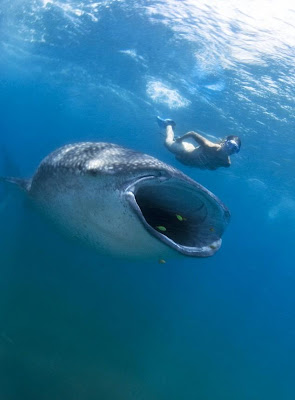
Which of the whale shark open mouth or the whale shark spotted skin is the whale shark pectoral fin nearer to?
the whale shark spotted skin

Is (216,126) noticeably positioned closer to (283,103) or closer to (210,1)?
(283,103)

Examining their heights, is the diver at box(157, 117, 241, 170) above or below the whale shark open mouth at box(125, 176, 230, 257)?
below

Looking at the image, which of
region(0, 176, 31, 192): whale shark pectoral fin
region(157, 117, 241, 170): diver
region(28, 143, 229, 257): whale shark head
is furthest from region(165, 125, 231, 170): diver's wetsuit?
region(28, 143, 229, 257): whale shark head

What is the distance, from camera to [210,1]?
10.8 metres

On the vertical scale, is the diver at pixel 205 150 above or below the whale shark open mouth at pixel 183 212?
below

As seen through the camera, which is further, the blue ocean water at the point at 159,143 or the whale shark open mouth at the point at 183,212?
the blue ocean water at the point at 159,143

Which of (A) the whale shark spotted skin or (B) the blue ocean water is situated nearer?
(A) the whale shark spotted skin

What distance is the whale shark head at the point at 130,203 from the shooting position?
3072 millimetres

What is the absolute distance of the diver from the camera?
9.35 meters

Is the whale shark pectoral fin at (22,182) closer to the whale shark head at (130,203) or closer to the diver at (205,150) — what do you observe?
the whale shark head at (130,203)

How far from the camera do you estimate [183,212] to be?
393 centimetres

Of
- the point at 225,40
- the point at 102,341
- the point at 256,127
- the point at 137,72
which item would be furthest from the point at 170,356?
the point at 137,72

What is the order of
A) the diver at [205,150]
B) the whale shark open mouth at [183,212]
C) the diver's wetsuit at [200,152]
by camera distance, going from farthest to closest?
the diver's wetsuit at [200,152] < the diver at [205,150] < the whale shark open mouth at [183,212]

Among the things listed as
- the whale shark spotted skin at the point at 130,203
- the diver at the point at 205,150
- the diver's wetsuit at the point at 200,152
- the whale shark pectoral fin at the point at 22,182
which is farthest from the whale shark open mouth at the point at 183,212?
the diver's wetsuit at the point at 200,152
